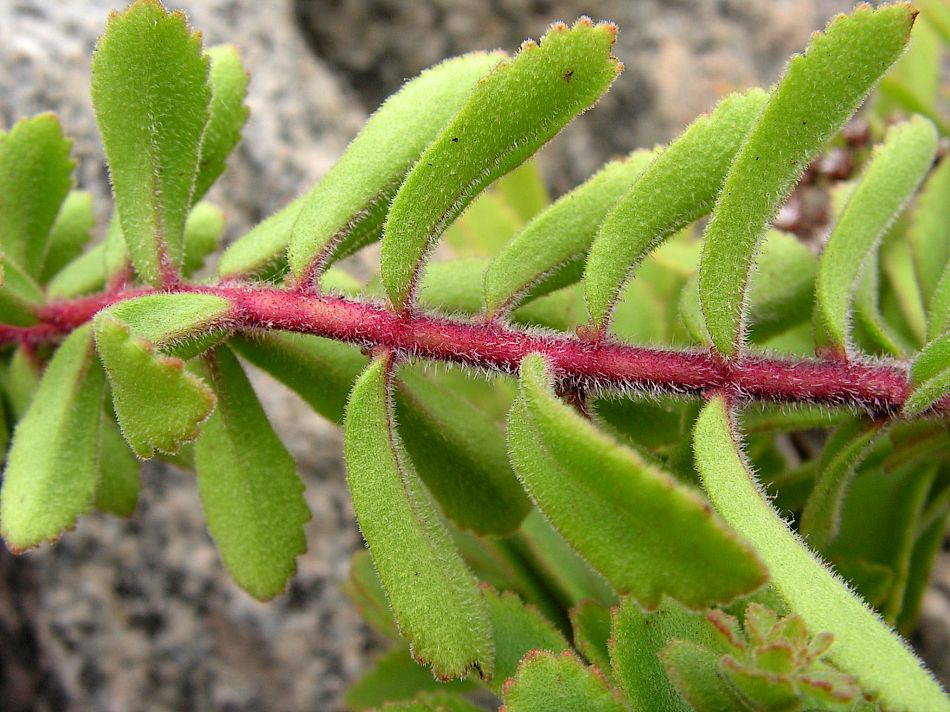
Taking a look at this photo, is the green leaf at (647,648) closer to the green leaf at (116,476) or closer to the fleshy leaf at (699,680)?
the fleshy leaf at (699,680)

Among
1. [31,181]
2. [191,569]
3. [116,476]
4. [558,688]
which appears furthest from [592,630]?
[191,569]

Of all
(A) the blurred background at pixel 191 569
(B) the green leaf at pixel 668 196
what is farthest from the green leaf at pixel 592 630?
(A) the blurred background at pixel 191 569

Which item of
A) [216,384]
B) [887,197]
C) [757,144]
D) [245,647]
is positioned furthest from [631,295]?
[245,647]

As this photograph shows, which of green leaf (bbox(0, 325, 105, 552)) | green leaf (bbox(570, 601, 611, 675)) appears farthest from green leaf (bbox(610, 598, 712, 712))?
green leaf (bbox(0, 325, 105, 552))

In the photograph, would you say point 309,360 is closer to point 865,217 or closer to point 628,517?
point 628,517

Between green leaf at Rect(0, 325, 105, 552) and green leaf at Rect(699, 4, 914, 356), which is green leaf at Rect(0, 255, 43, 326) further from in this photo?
green leaf at Rect(699, 4, 914, 356)
